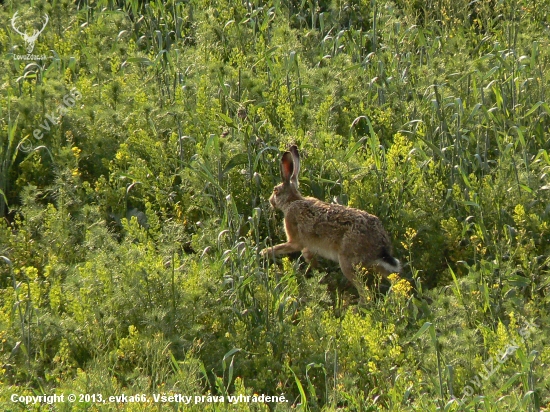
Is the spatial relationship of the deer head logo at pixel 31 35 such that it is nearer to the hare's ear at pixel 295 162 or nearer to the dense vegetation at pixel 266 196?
the dense vegetation at pixel 266 196

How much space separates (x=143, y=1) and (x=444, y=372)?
6469 mm

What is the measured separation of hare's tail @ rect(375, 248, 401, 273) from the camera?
22.3 ft

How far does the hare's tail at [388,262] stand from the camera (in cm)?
679

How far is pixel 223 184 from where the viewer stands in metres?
7.30

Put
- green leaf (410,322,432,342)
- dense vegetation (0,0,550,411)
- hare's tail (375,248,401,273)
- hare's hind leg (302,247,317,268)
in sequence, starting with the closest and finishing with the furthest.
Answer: green leaf (410,322,432,342)
dense vegetation (0,0,550,411)
hare's tail (375,248,401,273)
hare's hind leg (302,247,317,268)

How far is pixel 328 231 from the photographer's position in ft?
23.3

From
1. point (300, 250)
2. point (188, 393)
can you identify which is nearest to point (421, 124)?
point (300, 250)

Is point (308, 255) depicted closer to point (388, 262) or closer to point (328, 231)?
point (328, 231)

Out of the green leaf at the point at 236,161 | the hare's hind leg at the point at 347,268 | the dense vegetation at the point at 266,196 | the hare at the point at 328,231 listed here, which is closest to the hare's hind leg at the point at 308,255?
the hare at the point at 328,231

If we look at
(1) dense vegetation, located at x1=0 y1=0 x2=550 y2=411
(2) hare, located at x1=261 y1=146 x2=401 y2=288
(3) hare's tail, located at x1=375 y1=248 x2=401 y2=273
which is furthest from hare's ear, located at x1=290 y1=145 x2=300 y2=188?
(3) hare's tail, located at x1=375 y1=248 x2=401 y2=273

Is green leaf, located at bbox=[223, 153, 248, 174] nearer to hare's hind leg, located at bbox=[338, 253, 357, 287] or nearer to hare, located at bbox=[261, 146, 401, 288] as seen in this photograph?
hare, located at bbox=[261, 146, 401, 288]

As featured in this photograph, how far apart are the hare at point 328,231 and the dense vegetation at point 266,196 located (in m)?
0.17

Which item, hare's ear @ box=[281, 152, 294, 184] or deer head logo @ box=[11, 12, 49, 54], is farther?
deer head logo @ box=[11, 12, 49, 54]

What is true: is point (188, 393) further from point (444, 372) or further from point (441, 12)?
point (441, 12)
